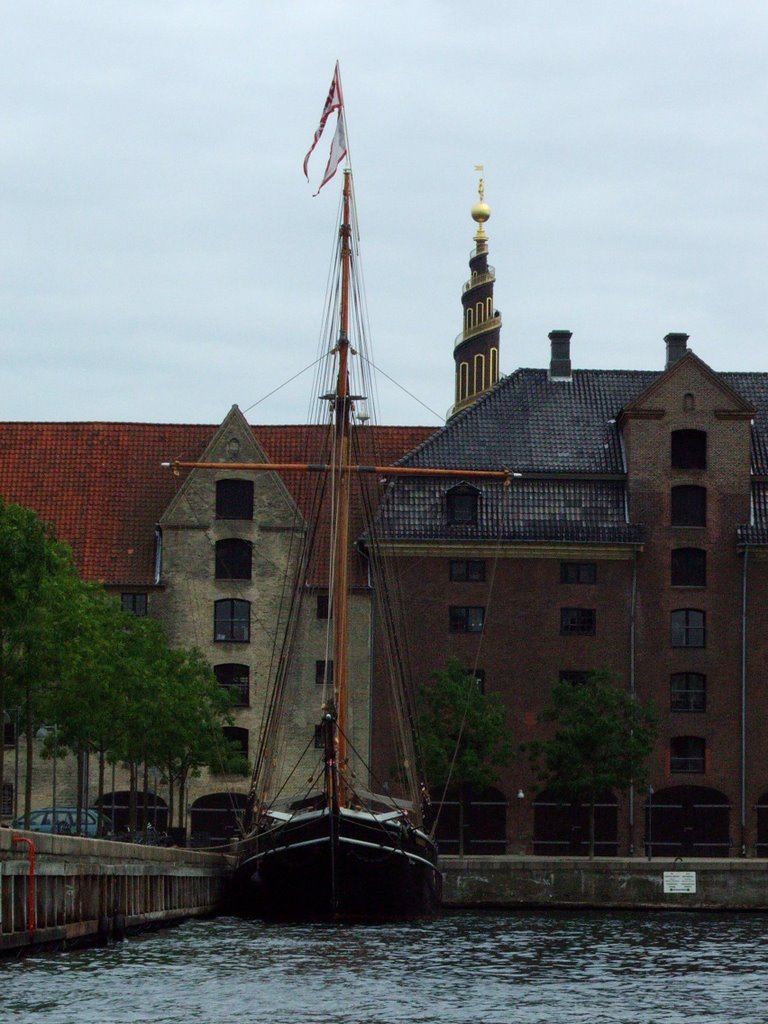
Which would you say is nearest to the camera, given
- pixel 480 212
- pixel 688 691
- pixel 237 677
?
pixel 688 691

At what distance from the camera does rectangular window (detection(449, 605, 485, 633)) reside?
307 ft

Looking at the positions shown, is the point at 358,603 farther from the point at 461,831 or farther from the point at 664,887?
the point at 664,887

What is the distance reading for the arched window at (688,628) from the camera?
93750mm

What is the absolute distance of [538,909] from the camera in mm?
78938

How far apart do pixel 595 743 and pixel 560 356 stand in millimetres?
22316

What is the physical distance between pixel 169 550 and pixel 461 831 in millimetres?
18805

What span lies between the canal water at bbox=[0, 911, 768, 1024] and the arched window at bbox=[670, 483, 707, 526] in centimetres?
3226

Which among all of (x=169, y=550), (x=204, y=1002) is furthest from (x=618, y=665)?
(x=204, y=1002)

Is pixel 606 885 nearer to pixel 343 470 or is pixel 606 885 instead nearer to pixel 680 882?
pixel 680 882

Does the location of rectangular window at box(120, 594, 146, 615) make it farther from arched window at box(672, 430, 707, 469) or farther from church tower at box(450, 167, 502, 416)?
church tower at box(450, 167, 502, 416)

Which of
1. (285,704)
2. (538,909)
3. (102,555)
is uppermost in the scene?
(102,555)

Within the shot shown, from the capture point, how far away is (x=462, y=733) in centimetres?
8750

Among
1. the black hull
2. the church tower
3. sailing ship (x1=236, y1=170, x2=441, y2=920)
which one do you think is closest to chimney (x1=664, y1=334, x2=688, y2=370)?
sailing ship (x1=236, y1=170, x2=441, y2=920)

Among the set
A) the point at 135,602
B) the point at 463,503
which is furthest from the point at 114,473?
the point at 463,503
